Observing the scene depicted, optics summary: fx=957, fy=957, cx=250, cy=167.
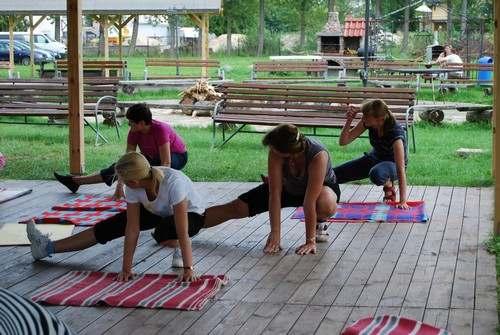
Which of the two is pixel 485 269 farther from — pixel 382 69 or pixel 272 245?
pixel 382 69

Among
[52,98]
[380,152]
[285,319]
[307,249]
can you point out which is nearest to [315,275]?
[307,249]

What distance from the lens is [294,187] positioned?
21.0ft

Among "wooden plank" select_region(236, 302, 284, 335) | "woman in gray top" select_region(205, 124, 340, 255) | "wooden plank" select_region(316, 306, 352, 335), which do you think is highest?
"woman in gray top" select_region(205, 124, 340, 255)

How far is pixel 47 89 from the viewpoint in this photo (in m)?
13.0

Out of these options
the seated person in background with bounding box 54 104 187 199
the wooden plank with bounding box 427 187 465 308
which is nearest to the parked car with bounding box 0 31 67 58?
the seated person in background with bounding box 54 104 187 199

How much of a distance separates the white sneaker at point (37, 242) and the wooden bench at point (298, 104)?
5651 millimetres

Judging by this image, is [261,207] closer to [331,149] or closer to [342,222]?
[342,222]

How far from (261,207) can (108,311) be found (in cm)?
196

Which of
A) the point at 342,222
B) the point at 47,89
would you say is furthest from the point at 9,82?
the point at 342,222

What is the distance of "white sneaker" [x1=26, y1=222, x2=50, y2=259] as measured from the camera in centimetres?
607

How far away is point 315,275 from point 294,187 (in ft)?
2.94

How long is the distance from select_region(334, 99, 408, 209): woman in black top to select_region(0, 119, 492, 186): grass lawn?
1261mm

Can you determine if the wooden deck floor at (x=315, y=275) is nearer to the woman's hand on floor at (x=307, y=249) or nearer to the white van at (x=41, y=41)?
the woman's hand on floor at (x=307, y=249)

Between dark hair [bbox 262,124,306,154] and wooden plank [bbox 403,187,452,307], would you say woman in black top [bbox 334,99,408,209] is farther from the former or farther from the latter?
dark hair [bbox 262,124,306,154]
